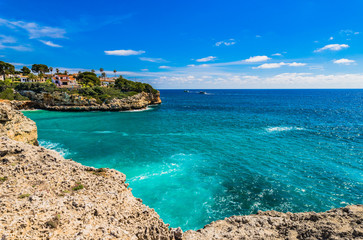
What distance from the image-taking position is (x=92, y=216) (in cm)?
833

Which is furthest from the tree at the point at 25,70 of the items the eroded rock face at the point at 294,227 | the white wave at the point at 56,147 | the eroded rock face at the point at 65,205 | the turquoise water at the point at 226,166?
the eroded rock face at the point at 294,227

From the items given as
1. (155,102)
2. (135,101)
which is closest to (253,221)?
(135,101)

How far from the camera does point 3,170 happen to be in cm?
1116

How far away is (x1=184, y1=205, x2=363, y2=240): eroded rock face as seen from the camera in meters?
8.33

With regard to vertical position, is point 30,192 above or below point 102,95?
below

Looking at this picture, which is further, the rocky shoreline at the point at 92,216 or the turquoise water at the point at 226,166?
the turquoise water at the point at 226,166

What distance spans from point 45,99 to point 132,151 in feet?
231

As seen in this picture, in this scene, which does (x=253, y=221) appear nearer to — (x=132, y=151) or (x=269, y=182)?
(x=269, y=182)

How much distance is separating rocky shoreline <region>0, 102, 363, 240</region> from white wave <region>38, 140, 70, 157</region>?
57.2ft

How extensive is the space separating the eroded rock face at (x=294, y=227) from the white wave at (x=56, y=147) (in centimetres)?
2724

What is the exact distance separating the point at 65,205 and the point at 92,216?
148 cm

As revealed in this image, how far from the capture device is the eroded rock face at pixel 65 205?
7.18 meters

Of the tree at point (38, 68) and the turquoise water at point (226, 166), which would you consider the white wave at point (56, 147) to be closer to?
the turquoise water at point (226, 166)

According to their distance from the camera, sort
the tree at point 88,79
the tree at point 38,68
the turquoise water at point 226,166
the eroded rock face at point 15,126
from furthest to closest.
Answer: the tree at point 38,68, the tree at point 88,79, the eroded rock face at point 15,126, the turquoise water at point 226,166
